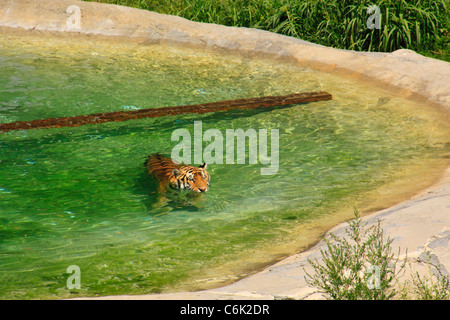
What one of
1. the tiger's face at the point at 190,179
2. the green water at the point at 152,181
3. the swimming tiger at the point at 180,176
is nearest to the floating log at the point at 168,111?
the green water at the point at 152,181

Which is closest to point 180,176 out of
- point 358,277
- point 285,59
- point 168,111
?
point 168,111

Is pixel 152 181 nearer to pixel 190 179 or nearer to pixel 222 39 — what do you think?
pixel 190 179

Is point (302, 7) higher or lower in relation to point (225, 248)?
higher

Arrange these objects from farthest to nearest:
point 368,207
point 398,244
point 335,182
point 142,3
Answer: point 142,3 < point 335,182 < point 368,207 < point 398,244

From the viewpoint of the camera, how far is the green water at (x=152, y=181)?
3.81 meters

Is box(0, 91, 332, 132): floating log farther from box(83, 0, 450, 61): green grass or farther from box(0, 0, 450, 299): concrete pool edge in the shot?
box(83, 0, 450, 61): green grass

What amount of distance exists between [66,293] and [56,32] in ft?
25.8

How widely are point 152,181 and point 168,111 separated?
5.79ft

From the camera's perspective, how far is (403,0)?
369 inches

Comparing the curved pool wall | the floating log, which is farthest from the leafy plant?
the curved pool wall

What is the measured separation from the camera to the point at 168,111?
6.73 meters

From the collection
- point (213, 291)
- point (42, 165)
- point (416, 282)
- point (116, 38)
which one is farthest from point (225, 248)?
point (116, 38)

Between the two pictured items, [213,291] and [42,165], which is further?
[42,165]

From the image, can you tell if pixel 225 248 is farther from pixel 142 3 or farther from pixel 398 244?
pixel 142 3
